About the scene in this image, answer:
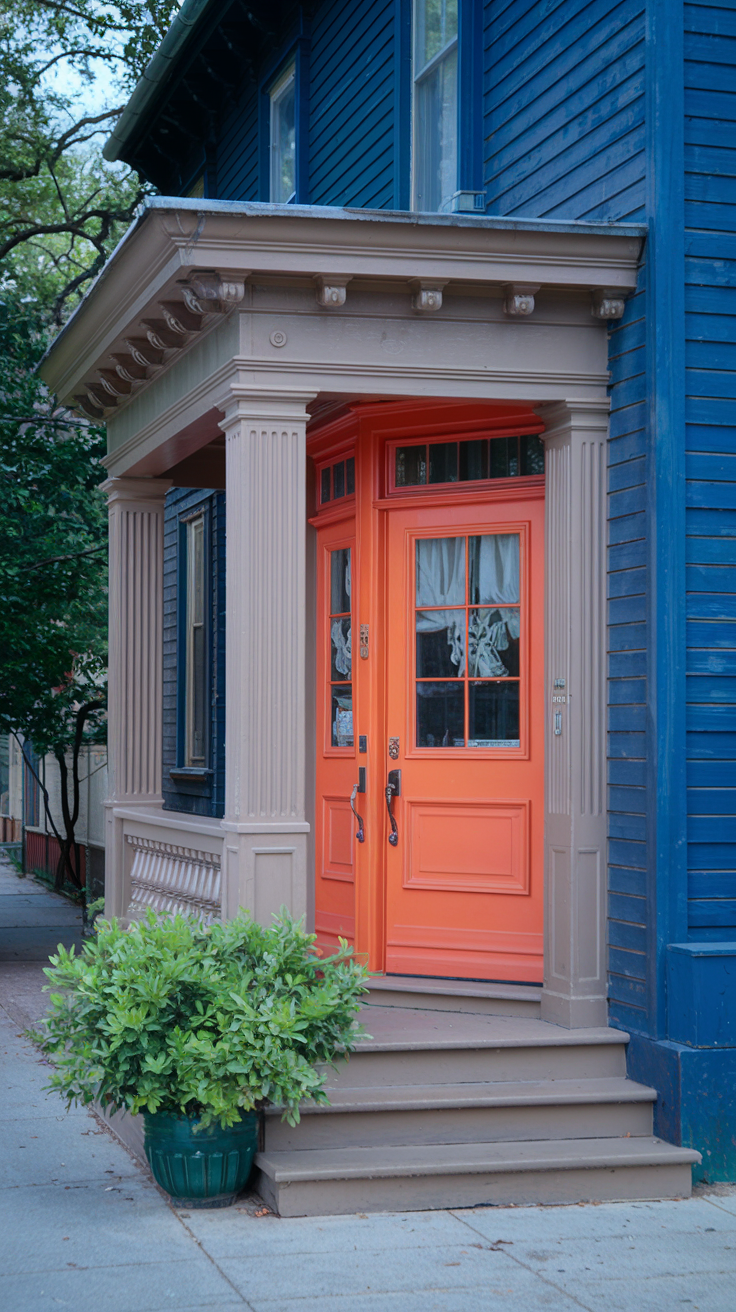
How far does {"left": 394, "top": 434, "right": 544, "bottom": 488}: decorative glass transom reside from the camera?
22.9 ft

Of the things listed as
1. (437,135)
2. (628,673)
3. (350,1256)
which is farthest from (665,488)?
(437,135)

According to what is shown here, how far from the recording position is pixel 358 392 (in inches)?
242

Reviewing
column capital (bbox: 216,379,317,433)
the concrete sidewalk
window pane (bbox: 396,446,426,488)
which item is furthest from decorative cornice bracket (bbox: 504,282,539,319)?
the concrete sidewalk

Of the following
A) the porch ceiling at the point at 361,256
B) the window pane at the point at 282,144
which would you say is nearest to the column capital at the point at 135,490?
the porch ceiling at the point at 361,256

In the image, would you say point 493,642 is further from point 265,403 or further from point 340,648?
point 265,403

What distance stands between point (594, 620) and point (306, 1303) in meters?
3.18

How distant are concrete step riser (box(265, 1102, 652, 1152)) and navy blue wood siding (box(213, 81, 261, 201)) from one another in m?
7.99

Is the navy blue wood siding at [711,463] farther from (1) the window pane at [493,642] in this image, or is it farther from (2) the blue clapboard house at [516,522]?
(1) the window pane at [493,642]

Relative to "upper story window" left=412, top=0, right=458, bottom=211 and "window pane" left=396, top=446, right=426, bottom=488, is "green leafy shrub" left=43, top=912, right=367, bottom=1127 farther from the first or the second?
"upper story window" left=412, top=0, right=458, bottom=211

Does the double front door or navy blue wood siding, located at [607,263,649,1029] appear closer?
navy blue wood siding, located at [607,263,649,1029]

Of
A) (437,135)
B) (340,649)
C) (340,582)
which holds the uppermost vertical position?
(437,135)

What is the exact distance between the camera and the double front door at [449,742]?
6883 mm

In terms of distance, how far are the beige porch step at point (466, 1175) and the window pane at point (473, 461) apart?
10.9 ft

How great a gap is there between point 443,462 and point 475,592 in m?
0.72
